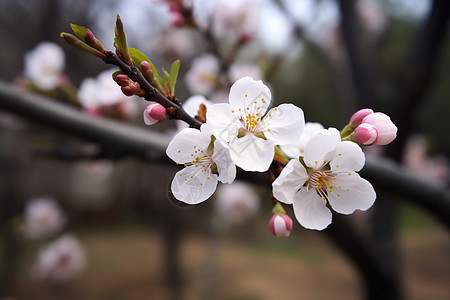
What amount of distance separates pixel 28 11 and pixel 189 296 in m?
3.28

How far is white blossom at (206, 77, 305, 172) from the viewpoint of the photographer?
282 mm

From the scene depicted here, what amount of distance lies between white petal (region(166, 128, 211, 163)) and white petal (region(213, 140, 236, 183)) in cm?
2

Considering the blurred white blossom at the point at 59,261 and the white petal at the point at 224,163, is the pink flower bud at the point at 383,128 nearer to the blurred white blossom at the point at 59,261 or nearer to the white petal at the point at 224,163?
the white petal at the point at 224,163

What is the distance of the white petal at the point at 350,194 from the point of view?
1.01ft

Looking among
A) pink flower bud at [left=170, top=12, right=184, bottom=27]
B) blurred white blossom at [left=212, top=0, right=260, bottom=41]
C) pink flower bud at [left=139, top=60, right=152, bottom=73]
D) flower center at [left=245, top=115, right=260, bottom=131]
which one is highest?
blurred white blossom at [left=212, top=0, right=260, bottom=41]

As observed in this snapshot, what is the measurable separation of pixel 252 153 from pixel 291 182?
A: 49mm

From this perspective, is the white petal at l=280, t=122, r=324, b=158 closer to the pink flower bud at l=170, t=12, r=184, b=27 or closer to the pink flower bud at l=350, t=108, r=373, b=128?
the pink flower bud at l=350, t=108, r=373, b=128

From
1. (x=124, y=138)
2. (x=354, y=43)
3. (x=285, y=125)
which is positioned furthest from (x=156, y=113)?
(x=354, y=43)

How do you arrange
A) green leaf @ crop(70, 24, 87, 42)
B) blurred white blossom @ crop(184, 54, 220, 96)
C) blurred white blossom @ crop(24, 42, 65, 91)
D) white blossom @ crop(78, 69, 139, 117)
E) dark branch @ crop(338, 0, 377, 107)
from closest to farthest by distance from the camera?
green leaf @ crop(70, 24, 87, 42), white blossom @ crop(78, 69, 139, 117), blurred white blossom @ crop(24, 42, 65, 91), blurred white blossom @ crop(184, 54, 220, 96), dark branch @ crop(338, 0, 377, 107)

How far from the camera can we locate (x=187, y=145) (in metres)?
0.30

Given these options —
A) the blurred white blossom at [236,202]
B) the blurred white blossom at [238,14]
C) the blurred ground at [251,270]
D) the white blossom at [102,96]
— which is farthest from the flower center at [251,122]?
the blurred ground at [251,270]

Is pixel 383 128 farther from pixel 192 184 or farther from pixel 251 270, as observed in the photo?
pixel 251 270

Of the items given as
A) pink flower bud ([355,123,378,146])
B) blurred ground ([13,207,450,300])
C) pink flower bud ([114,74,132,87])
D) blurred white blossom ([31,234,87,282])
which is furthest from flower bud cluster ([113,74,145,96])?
blurred ground ([13,207,450,300])

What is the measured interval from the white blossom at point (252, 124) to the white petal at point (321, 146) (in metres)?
0.02
